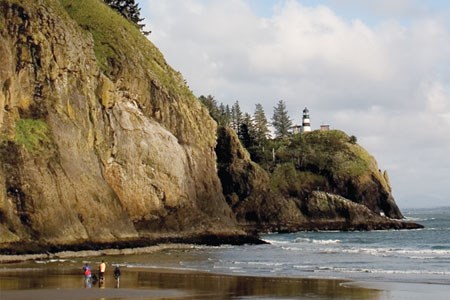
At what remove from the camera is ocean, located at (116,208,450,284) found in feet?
162

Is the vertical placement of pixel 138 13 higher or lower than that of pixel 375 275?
higher

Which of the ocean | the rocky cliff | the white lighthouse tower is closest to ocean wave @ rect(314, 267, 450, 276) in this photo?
the ocean

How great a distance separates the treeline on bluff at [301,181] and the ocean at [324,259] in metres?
17.0

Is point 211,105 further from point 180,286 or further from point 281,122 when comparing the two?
point 180,286

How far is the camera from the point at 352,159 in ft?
416

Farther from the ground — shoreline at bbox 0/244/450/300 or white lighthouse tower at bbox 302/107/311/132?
white lighthouse tower at bbox 302/107/311/132

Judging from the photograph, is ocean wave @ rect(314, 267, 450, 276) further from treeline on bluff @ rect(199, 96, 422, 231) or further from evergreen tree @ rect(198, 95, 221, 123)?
evergreen tree @ rect(198, 95, 221, 123)

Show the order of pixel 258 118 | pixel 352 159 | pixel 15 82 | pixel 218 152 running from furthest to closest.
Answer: pixel 258 118
pixel 352 159
pixel 218 152
pixel 15 82

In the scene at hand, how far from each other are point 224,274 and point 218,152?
197 ft

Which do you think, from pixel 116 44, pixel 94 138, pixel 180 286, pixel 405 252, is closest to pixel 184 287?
pixel 180 286

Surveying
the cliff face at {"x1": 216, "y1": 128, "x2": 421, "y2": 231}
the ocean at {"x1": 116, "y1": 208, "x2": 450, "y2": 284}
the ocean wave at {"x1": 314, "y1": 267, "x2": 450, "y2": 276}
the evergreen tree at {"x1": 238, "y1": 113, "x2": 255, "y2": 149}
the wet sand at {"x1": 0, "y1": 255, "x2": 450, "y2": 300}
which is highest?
the evergreen tree at {"x1": 238, "y1": 113, "x2": 255, "y2": 149}

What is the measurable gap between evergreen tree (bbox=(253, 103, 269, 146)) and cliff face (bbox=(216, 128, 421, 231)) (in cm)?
546

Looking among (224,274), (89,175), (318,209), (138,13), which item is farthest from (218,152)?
(224,274)

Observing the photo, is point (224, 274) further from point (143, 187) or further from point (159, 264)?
point (143, 187)
